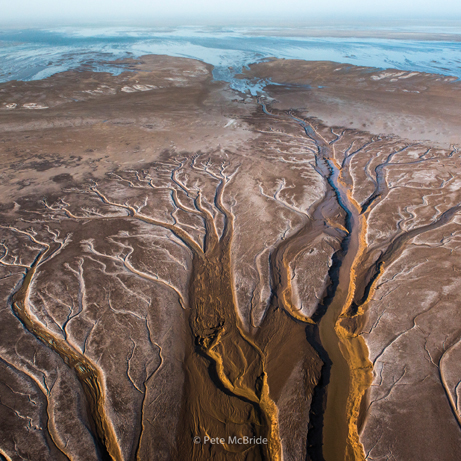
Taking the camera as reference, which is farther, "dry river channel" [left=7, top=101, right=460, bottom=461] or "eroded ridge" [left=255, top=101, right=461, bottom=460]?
"eroded ridge" [left=255, top=101, right=461, bottom=460]

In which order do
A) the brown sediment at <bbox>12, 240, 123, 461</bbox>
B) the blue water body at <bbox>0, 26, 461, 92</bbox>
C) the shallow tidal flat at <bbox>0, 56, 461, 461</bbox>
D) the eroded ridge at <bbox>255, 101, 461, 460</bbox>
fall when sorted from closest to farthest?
the brown sediment at <bbox>12, 240, 123, 461</bbox> → the shallow tidal flat at <bbox>0, 56, 461, 461</bbox> → the eroded ridge at <bbox>255, 101, 461, 460</bbox> → the blue water body at <bbox>0, 26, 461, 92</bbox>

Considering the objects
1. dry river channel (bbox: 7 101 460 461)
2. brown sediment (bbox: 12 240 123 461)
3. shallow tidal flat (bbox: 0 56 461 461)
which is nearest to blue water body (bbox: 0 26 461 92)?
shallow tidal flat (bbox: 0 56 461 461)

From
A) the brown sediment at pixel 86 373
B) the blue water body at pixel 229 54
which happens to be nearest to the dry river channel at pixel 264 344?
the brown sediment at pixel 86 373

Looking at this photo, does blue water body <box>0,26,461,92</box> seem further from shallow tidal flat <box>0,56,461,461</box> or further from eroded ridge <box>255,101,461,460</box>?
shallow tidal flat <box>0,56,461,461</box>

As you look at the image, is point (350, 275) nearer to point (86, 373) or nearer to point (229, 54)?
point (86, 373)

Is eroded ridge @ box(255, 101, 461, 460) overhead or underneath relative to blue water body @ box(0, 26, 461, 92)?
underneath

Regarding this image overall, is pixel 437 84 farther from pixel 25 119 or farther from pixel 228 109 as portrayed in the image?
pixel 25 119

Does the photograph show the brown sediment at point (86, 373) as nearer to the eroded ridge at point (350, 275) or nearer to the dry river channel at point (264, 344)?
the dry river channel at point (264, 344)

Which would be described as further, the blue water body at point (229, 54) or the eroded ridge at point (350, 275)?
the blue water body at point (229, 54)

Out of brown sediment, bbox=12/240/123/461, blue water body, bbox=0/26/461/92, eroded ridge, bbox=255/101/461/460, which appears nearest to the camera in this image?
brown sediment, bbox=12/240/123/461

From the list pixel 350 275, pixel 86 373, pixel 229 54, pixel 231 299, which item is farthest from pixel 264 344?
pixel 229 54
